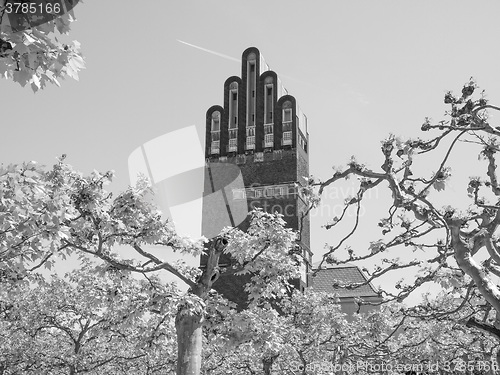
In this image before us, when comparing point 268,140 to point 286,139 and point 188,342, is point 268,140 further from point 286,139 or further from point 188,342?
point 188,342

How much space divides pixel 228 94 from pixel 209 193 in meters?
12.9

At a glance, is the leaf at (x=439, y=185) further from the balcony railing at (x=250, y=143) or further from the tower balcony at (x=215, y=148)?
the tower balcony at (x=215, y=148)

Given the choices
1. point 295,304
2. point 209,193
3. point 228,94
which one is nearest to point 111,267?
point 295,304

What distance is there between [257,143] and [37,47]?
185ft

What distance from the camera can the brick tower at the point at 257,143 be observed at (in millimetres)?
59594

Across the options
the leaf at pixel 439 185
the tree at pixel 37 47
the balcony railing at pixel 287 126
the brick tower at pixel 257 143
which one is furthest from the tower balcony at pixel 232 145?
the tree at pixel 37 47

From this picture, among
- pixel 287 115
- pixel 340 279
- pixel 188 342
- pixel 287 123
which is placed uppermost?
pixel 287 115

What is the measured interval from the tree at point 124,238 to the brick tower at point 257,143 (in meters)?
41.5

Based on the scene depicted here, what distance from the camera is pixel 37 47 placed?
18.6 feet

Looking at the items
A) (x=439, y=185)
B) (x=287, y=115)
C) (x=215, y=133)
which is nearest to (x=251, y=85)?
(x=287, y=115)

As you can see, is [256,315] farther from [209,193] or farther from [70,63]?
[209,193]

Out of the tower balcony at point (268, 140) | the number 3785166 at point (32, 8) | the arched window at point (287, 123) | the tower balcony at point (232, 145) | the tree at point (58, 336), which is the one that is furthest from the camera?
the tower balcony at point (232, 145)

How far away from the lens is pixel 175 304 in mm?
14516

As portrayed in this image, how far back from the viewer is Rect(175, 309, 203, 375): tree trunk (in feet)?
47.4
